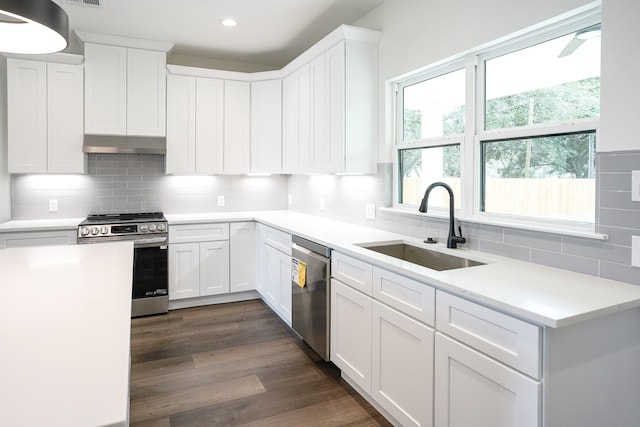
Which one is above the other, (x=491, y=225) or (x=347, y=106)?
(x=347, y=106)

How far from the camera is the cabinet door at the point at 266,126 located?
14.9ft

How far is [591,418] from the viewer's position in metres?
1.51

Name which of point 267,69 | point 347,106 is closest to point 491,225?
point 347,106

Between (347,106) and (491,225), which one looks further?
(347,106)

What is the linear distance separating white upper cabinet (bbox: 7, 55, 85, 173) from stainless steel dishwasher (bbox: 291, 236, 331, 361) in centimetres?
243

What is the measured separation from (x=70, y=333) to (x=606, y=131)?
2.12m

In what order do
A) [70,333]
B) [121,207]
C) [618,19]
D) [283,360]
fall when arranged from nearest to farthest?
1. [70,333]
2. [618,19]
3. [283,360]
4. [121,207]

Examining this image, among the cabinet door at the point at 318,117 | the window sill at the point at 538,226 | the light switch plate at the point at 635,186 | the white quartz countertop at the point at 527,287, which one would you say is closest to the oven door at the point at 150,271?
the cabinet door at the point at 318,117

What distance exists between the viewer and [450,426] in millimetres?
1777

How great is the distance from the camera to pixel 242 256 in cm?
445

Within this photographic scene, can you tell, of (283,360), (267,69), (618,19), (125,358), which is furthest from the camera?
(267,69)

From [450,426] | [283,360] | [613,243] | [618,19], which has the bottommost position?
[283,360]

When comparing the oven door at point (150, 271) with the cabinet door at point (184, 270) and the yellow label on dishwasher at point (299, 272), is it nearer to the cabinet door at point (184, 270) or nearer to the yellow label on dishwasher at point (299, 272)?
the cabinet door at point (184, 270)

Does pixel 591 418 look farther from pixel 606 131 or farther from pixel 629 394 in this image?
pixel 606 131
